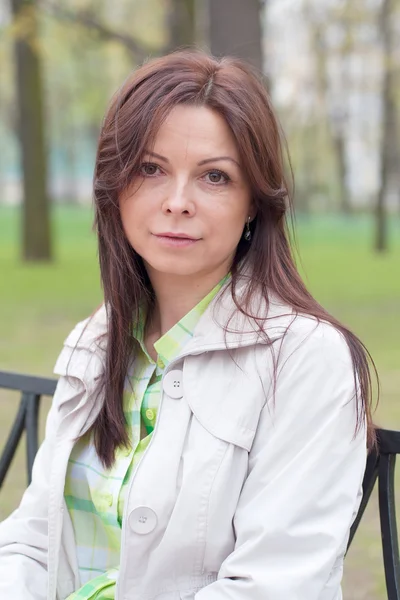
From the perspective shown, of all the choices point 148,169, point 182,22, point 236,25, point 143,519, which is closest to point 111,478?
point 143,519

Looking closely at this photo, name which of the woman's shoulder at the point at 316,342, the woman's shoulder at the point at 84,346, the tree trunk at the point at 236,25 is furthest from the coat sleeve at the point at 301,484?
the tree trunk at the point at 236,25

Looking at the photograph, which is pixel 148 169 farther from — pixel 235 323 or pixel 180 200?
pixel 235 323

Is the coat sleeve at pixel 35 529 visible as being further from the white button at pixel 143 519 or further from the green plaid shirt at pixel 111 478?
the white button at pixel 143 519

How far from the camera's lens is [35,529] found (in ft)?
8.53

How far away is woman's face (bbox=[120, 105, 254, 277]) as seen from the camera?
2.25m

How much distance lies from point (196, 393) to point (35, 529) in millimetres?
670

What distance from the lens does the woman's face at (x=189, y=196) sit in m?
2.25

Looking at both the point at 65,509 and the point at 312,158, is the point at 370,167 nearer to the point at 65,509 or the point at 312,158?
the point at 312,158

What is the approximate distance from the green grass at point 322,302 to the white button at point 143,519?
86 centimetres

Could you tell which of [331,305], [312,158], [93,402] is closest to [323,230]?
[312,158]

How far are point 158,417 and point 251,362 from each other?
241 mm

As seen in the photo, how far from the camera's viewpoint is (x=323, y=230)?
35094 millimetres

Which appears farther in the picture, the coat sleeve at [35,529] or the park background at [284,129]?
the park background at [284,129]

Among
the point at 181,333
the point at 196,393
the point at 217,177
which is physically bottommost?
the point at 196,393
